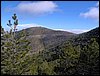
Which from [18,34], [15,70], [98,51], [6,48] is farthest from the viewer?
[98,51]

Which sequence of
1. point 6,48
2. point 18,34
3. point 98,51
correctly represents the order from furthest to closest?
point 98,51, point 18,34, point 6,48

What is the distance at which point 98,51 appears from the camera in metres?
23.4

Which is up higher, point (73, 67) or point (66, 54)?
point (66, 54)

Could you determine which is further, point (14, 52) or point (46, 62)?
point (46, 62)

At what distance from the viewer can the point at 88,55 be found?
83.9 ft

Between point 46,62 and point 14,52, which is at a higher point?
point 14,52

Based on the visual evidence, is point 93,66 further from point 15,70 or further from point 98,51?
point 15,70

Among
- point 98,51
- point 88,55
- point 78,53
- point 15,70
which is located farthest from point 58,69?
point 15,70

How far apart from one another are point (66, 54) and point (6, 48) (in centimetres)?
948

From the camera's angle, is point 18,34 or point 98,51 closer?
point 18,34

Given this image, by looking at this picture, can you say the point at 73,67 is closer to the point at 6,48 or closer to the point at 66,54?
the point at 66,54

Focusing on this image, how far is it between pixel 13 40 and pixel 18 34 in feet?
3.09

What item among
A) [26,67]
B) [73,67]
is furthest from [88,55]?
[26,67]

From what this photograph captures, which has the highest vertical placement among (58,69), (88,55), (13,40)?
(13,40)
